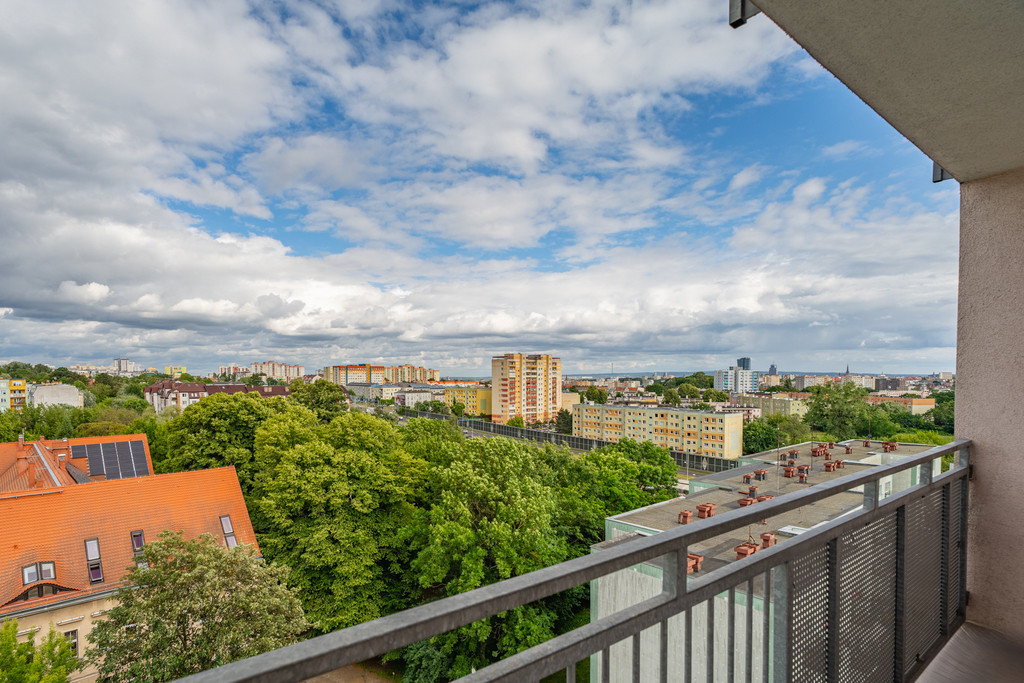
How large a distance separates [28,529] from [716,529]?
1281 centimetres

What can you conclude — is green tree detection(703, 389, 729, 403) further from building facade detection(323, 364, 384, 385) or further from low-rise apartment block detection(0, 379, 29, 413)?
building facade detection(323, 364, 384, 385)

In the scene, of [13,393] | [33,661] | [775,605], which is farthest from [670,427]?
[13,393]

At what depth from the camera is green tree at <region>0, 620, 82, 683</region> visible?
5.12 metres

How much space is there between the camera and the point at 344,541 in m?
10.2

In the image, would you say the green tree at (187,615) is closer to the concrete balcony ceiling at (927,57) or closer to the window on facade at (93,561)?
the window on facade at (93,561)

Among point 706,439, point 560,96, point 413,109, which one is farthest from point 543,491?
point 706,439

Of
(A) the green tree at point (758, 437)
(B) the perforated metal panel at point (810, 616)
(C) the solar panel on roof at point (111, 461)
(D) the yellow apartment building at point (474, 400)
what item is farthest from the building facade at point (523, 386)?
(B) the perforated metal panel at point (810, 616)

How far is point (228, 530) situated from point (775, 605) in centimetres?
1224

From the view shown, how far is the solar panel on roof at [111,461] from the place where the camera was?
50.5 ft

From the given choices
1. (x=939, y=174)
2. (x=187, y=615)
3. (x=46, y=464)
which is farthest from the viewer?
(x=46, y=464)

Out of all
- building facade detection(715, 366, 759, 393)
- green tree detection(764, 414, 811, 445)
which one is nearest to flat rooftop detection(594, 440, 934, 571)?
green tree detection(764, 414, 811, 445)

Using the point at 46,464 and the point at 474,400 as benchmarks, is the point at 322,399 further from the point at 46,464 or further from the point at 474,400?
the point at 474,400

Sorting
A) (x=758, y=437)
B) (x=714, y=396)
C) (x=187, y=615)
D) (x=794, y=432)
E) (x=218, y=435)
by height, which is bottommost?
(x=714, y=396)

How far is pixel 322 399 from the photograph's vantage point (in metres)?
26.0
